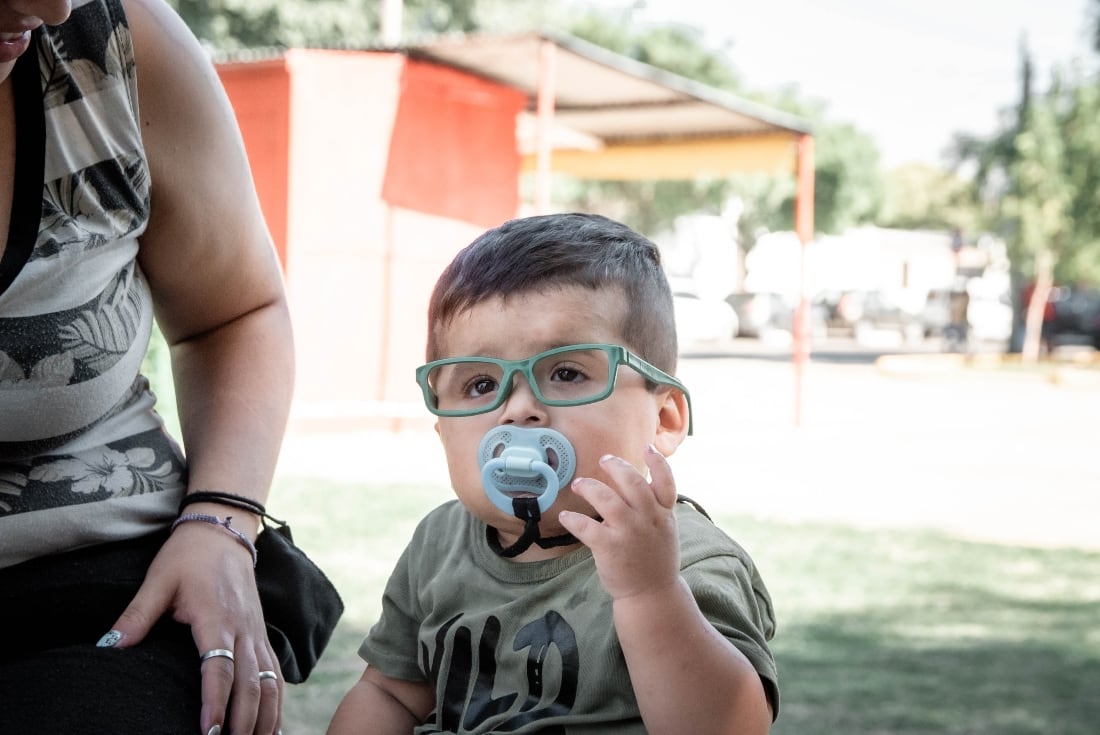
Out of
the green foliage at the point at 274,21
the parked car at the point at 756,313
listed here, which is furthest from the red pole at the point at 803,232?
the parked car at the point at 756,313

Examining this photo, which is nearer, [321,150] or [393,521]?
[393,521]

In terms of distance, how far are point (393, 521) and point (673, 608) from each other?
5.71 m

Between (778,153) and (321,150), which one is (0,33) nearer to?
(321,150)

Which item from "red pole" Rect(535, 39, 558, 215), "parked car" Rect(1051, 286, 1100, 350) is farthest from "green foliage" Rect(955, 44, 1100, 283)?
"red pole" Rect(535, 39, 558, 215)

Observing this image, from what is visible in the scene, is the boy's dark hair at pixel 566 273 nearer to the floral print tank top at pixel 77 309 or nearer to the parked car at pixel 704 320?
the floral print tank top at pixel 77 309

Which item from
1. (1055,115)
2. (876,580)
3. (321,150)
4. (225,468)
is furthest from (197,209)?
(1055,115)

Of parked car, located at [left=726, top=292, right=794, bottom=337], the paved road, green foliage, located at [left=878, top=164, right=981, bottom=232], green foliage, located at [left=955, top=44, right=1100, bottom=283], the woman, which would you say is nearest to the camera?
the woman

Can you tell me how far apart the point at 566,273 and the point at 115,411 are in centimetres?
60

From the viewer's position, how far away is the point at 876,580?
6172 mm

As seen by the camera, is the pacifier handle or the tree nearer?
the pacifier handle

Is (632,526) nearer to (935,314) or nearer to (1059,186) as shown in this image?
(1059,186)

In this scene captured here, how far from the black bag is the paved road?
6199 millimetres

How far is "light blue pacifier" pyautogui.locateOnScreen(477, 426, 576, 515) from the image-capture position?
1.52 m

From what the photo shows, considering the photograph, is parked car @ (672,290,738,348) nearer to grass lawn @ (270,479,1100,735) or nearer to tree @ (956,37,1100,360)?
tree @ (956,37,1100,360)
